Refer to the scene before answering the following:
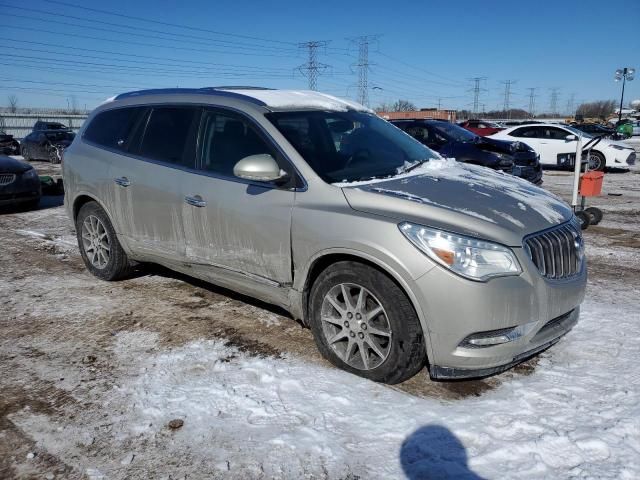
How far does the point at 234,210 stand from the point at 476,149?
7776mm

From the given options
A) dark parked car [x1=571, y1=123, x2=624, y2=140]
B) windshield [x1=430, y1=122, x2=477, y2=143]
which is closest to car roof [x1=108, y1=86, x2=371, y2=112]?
dark parked car [x1=571, y1=123, x2=624, y2=140]

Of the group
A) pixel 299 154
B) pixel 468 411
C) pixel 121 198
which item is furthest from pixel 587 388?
pixel 121 198

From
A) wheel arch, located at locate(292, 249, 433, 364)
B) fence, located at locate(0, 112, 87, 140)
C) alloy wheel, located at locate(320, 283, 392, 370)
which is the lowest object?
alloy wheel, located at locate(320, 283, 392, 370)

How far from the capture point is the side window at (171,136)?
4348mm

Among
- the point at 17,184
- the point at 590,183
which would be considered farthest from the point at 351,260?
the point at 17,184

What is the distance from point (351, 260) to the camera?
3.32 metres

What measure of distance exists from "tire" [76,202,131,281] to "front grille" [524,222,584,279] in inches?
151

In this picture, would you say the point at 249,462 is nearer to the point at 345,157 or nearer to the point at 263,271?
the point at 263,271

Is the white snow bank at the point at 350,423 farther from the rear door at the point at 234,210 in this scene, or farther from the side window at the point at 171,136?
the side window at the point at 171,136

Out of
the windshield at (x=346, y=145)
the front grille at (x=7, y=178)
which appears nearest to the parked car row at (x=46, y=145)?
the front grille at (x=7, y=178)

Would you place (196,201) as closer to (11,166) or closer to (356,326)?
(356,326)

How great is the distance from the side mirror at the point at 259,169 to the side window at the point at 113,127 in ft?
6.41

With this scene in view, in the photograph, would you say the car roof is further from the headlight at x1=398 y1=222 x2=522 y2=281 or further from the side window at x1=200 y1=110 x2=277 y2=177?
the headlight at x1=398 y1=222 x2=522 y2=281

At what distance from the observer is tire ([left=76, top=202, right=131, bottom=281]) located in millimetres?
5211
